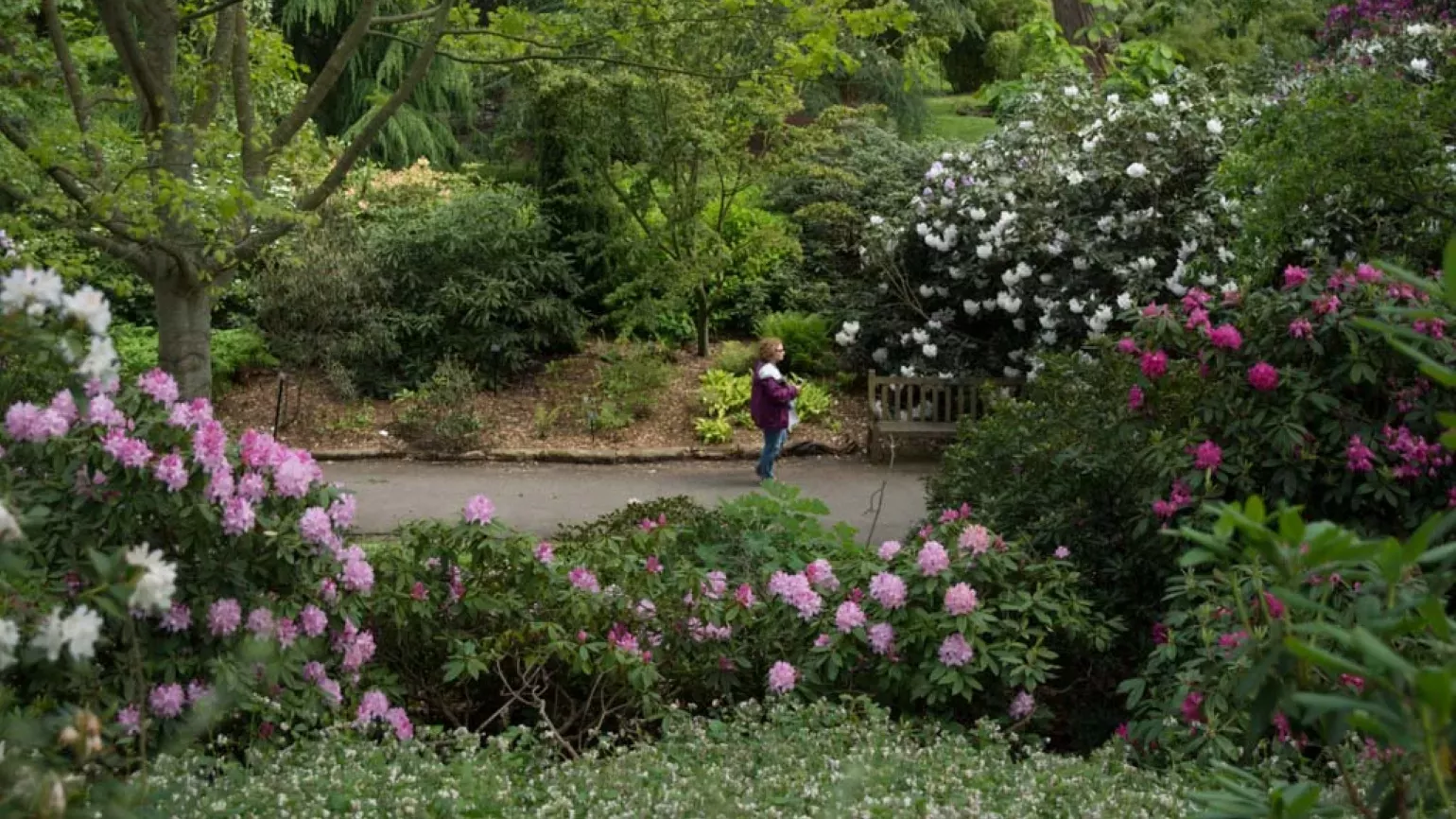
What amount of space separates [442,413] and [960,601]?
9337 mm

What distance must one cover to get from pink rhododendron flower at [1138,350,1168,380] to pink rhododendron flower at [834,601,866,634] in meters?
1.34

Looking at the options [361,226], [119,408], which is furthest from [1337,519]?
[361,226]

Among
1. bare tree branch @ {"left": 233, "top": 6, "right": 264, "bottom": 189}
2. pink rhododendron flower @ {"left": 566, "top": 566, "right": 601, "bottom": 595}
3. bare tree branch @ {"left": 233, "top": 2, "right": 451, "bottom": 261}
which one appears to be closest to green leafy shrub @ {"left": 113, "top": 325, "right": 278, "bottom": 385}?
bare tree branch @ {"left": 233, "top": 6, "right": 264, "bottom": 189}

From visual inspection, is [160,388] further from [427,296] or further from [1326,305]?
[427,296]

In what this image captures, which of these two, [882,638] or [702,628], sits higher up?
[882,638]

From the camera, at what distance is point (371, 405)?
14.5 meters

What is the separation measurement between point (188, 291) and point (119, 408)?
10.2ft

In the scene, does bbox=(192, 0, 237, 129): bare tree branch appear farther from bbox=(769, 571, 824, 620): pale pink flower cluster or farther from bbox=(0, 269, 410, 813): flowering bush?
bbox=(769, 571, 824, 620): pale pink flower cluster

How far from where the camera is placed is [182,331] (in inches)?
293

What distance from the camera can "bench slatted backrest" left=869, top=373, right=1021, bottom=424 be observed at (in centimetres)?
1331

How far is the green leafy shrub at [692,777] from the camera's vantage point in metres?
3.73

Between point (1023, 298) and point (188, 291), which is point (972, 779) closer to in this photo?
point (188, 291)

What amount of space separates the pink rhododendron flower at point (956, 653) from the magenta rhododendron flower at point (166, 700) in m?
2.27

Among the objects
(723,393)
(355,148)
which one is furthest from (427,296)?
(355,148)
